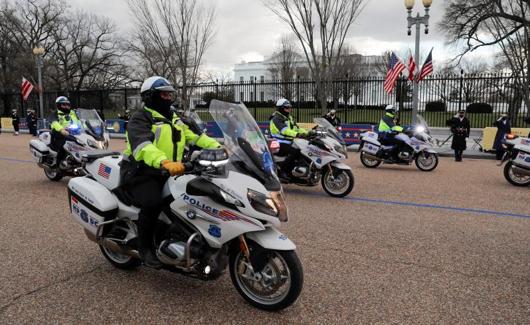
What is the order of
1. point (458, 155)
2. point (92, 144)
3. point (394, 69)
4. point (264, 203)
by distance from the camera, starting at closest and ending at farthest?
1. point (264, 203)
2. point (92, 144)
3. point (458, 155)
4. point (394, 69)

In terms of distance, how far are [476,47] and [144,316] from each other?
27.1 metres

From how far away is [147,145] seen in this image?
3426 mm

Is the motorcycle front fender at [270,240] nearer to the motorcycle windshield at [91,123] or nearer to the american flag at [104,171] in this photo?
the american flag at [104,171]

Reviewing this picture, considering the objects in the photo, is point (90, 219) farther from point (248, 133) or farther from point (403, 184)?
point (403, 184)

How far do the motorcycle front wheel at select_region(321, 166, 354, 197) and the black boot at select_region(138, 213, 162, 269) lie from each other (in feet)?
15.5

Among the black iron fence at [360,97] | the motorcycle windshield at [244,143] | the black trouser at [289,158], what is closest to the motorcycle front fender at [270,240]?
the motorcycle windshield at [244,143]

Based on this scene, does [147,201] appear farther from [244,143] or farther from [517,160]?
[517,160]

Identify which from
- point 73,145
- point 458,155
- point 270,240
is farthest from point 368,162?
point 270,240

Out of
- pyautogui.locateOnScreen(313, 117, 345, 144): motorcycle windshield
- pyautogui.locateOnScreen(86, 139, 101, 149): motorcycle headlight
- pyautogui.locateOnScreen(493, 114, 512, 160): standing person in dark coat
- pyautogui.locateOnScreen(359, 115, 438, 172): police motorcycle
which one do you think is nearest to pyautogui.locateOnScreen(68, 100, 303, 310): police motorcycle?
pyautogui.locateOnScreen(313, 117, 345, 144): motorcycle windshield

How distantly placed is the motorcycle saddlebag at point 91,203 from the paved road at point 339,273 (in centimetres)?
59

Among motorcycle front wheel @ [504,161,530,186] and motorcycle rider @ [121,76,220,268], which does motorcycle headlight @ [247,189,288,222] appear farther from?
motorcycle front wheel @ [504,161,530,186]

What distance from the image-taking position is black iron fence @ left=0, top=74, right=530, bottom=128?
21.5 meters

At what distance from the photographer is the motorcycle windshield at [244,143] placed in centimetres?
334

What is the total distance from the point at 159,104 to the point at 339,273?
2324 mm
